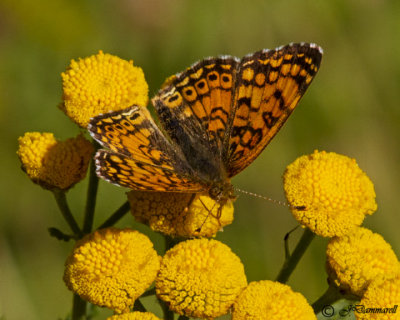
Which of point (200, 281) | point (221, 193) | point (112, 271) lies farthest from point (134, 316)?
point (221, 193)

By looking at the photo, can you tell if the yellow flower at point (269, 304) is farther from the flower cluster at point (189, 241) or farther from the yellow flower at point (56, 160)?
the yellow flower at point (56, 160)

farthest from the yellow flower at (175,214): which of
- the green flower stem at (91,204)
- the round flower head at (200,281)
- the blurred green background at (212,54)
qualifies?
the blurred green background at (212,54)

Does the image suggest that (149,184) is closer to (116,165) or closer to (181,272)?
(116,165)

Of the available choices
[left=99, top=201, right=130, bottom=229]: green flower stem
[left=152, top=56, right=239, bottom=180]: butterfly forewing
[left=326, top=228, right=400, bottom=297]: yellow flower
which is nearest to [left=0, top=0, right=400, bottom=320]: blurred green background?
[left=152, top=56, right=239, bottom=180]: butterfly forewing

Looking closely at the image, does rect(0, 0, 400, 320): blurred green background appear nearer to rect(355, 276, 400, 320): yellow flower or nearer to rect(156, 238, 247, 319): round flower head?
rect(156, 238, 247, 319): round flower head

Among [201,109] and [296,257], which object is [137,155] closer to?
[201,109]

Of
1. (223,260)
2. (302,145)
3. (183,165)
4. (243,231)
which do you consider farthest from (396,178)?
(223,260)
